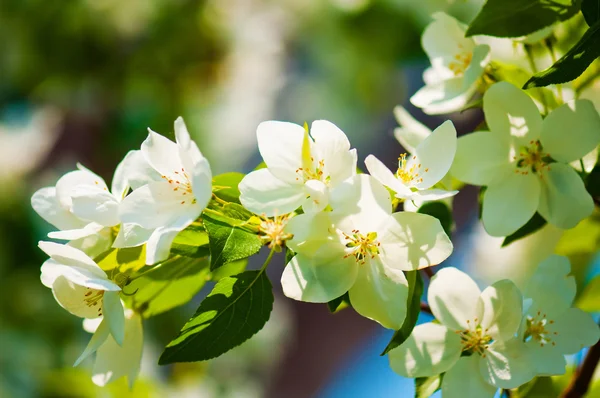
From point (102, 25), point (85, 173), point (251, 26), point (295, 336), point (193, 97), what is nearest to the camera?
point (85, 173)

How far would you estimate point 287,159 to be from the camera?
500 millimetres

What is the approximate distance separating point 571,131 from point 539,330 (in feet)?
0.58

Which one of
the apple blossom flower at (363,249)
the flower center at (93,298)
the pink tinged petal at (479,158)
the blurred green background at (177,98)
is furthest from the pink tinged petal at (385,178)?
the blurred green background at (177,98)

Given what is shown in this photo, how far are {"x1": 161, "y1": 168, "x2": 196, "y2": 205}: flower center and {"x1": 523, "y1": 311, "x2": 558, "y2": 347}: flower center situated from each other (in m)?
0.31

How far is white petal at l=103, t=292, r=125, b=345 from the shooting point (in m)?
0.48

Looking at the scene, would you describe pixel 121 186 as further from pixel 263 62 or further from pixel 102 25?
pixel 263 62

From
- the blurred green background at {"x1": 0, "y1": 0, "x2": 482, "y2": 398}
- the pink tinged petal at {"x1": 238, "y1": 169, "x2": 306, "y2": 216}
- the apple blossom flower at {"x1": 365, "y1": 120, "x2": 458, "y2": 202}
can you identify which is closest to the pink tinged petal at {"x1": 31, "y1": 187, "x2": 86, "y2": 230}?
the pink tinged petal at {"x1": 238, "y1": 169, "x2": 306, "y2": 216}

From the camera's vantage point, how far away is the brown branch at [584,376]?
65 cm

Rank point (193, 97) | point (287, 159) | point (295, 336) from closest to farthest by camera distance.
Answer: point (287, 159), point (193, 97), point (295, 336)

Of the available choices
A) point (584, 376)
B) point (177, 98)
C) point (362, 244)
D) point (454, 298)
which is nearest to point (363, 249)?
point (362, 244)

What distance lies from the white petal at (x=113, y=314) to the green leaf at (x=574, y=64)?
343mm

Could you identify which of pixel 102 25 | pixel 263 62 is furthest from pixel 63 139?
pixel 263 62

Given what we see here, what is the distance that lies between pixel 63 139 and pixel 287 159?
9.15ft

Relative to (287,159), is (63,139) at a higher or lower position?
lower
